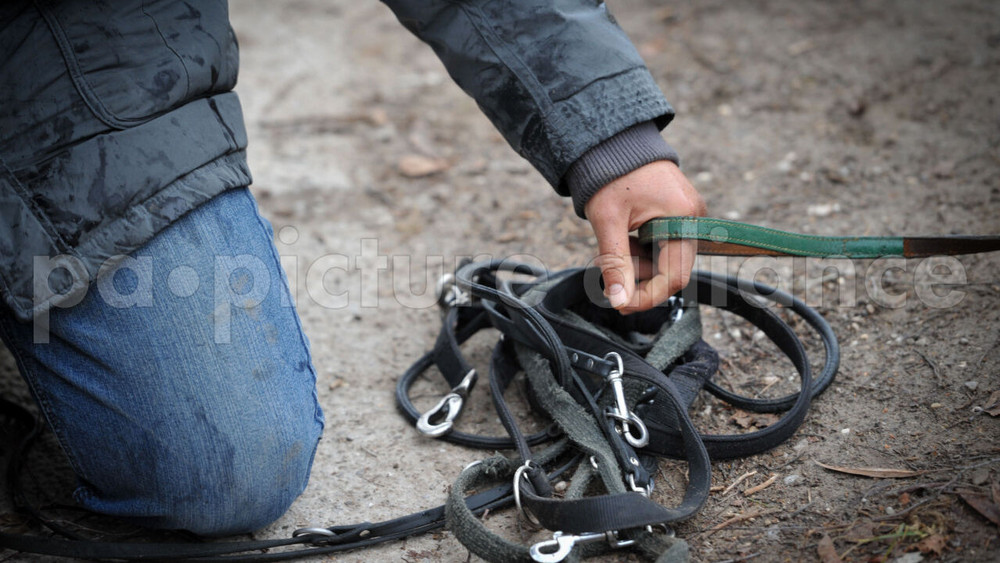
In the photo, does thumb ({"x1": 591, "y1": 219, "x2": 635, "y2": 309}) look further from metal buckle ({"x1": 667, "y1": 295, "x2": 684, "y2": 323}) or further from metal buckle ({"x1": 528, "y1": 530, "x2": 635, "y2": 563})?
metal buckle ({"x1": 528, "y1": 530, "x2": 635, "y2": 563})

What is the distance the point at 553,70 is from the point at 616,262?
45 centimetres

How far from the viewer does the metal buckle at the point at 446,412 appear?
5.98 feet

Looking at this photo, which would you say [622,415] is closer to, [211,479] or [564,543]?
[564,543]

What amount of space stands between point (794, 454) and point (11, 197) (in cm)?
174

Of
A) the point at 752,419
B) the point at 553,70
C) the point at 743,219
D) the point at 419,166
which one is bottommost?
the point at 419,166

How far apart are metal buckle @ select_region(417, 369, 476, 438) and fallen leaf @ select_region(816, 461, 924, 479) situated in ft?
2.79

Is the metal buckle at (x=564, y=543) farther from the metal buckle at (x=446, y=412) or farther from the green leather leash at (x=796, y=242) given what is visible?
the green leather leash at (x=796, y=242)

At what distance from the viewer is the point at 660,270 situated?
64.2 inches

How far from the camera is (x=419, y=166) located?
321cm

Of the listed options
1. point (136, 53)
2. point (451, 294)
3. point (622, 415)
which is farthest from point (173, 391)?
point (622, 415)

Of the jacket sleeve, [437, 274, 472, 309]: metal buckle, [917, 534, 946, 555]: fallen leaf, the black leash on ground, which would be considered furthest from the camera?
[437, 274, 472, 309]: metal buckle

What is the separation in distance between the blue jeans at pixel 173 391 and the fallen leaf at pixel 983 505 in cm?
135

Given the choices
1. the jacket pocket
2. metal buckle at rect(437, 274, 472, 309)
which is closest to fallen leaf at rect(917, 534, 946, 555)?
metal buckle at rect(437, 274, 472, 309)

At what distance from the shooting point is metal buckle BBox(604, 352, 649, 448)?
1.54 m
